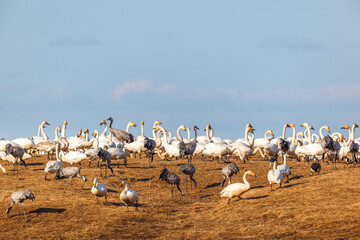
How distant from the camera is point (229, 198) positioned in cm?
2236

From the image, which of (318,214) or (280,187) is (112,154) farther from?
(318,214)

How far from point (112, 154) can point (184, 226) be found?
12569 mm

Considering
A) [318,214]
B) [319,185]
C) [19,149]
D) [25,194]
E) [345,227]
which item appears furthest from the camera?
[19,149]

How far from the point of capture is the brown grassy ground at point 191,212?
17500mm

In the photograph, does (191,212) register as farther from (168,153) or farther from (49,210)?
(168,153)

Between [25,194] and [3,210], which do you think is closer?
[25,194]

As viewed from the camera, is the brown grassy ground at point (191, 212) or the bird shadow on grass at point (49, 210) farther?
the bird shadow on grass at point (49, 210)

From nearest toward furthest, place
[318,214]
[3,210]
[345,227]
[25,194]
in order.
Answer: [345,227] < [318,214] < [25,194] < [3,210]

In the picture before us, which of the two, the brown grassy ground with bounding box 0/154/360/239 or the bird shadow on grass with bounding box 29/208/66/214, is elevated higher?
the bird shadow on grass with bounding box 29/208/66/214

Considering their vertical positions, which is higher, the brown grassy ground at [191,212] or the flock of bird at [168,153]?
the flock of bird at [168,153]

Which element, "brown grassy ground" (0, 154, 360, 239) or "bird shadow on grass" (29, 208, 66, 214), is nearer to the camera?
"brown grassy ground" (0, 154, 360, 239)

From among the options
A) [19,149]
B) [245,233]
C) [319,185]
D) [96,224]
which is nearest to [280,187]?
[319,185]

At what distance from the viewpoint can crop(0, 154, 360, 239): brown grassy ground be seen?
17500 millimetres

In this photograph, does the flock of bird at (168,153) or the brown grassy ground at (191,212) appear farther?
the flock of bird at (168,153)
